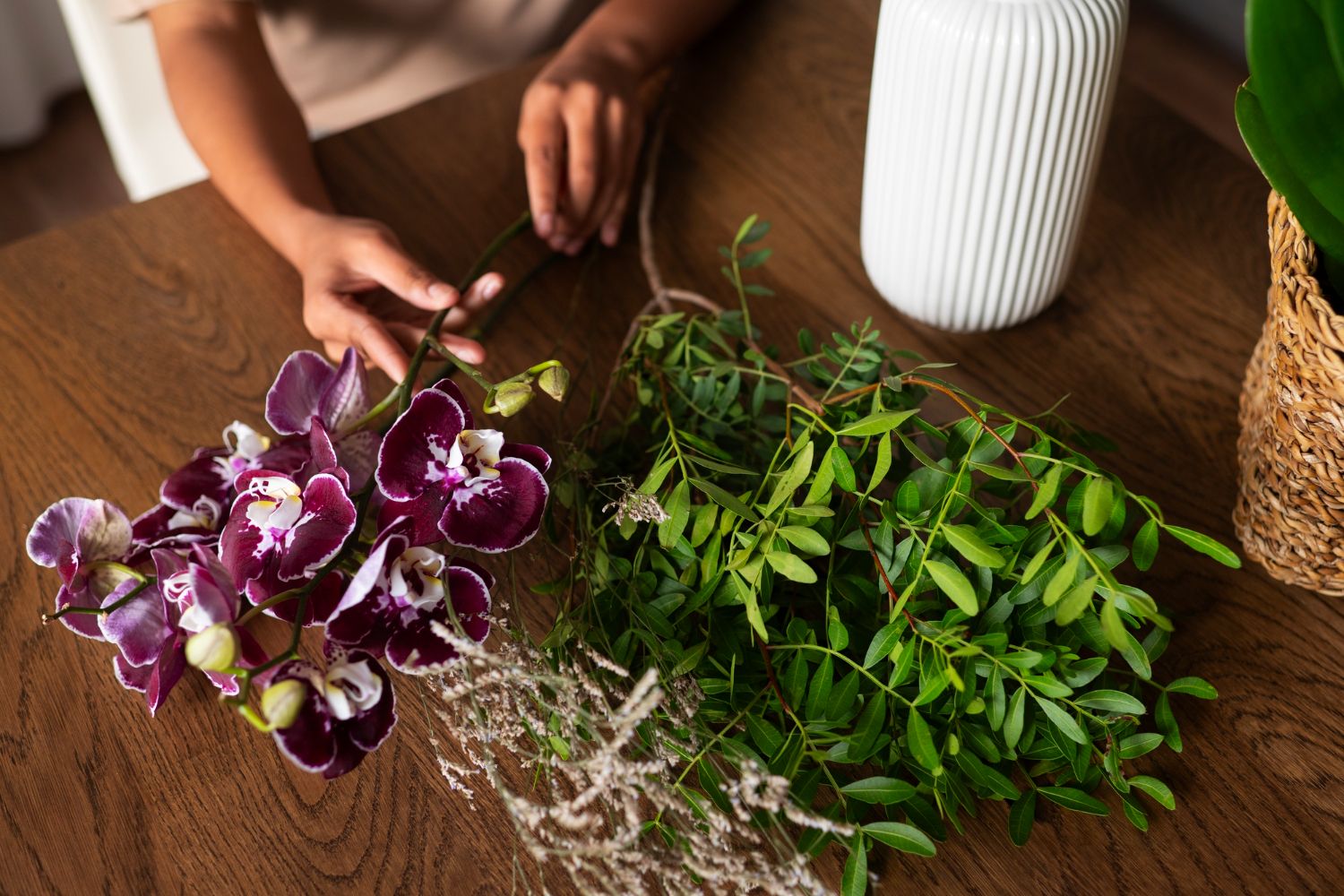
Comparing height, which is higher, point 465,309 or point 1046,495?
point 1046,495

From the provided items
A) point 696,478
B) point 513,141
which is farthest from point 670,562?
point 513,141

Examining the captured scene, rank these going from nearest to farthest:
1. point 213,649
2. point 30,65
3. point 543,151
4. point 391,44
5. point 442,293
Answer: point 213,649 < point 442,293 < point 543,151 < point 391,44 < point 30,65

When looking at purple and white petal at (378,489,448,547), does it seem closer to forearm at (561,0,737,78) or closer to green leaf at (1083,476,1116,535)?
green leaf at (1083,476,1116,535)

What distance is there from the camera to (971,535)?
1.39ft

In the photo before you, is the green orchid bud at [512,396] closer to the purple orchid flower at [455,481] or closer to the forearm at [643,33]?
the purple orchid flower at [455,481]

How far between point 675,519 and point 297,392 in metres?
0.20

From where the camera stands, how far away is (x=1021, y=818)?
1.46 ft

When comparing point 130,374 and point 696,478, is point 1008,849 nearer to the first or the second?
point 696,478

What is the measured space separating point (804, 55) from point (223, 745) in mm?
627

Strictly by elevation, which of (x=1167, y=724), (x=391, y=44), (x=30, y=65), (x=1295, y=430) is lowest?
(x=30, y=65)

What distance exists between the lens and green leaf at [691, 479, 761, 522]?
0.45 meters

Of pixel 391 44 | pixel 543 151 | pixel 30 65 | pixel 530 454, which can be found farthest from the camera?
pixel 30 65

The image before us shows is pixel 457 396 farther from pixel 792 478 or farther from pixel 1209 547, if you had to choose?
pixel 1209 547

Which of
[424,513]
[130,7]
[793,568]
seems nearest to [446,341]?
[424,513]
